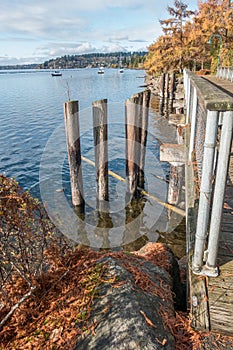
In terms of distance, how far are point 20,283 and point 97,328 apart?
3.43ft

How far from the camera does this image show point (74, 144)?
7.44m

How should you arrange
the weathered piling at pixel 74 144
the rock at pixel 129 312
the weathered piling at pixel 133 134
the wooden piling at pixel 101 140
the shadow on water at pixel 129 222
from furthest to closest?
the weathered piling at pixel 133 134, the shadow on water at pixel 129 222, the wooden piling at pixel 101 140, the weathered piling at pixel 74 144, the rock at pixel 129 312

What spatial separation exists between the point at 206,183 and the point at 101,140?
5.38 meters

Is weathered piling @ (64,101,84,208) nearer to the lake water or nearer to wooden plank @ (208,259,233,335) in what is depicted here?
the lake water

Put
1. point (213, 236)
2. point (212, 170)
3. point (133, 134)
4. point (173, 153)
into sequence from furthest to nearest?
point (133, 134)
point (173, 153)
point (213, 236)
point (212, 170)

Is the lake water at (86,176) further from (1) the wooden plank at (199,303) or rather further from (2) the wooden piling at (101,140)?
(1) the wooden plank at (199,303)

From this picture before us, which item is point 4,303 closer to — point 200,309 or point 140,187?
point 200,309

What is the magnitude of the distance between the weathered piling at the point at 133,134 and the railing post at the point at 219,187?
5.58 metres

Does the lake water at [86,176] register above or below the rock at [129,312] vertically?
below

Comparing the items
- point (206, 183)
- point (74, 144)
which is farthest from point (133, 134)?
point (206, 183)

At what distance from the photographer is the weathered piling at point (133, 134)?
781 cm

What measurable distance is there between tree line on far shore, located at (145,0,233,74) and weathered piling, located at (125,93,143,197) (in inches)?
976

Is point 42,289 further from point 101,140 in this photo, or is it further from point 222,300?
point 101,140

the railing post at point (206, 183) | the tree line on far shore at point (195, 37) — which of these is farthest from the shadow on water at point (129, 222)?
the tree line on far shore at point (195, 37)
